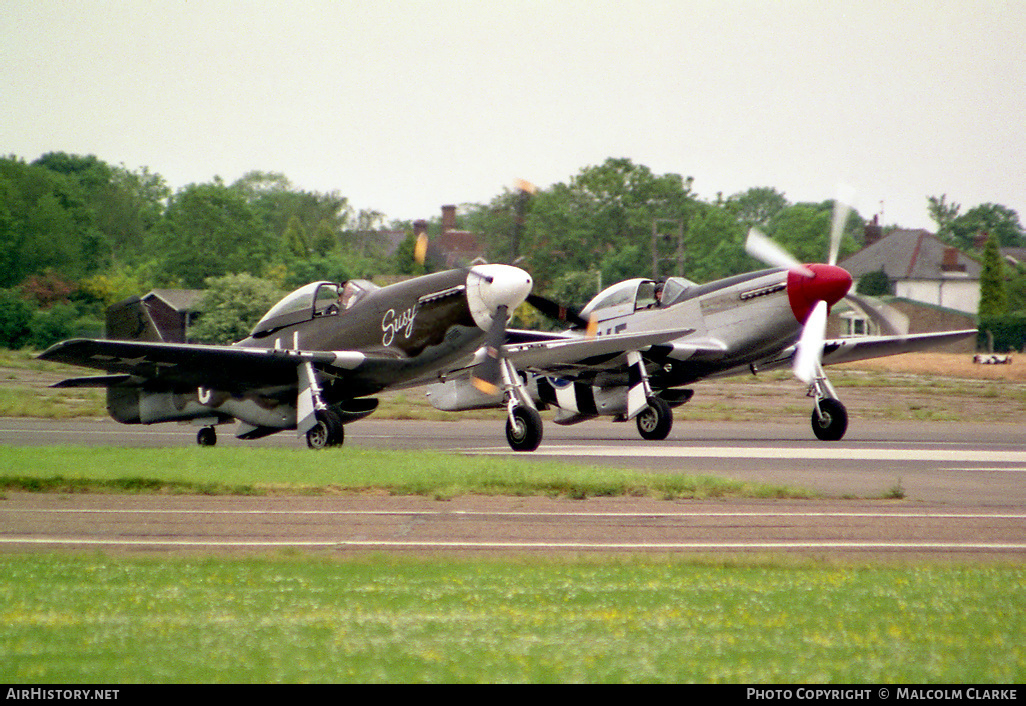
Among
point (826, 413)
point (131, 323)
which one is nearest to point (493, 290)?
point (131, 323)

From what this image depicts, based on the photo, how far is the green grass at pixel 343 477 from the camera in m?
12.2

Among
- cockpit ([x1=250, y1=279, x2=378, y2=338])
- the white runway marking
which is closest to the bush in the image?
cockpit ([x1=250, y1=279, x2=378, y2=338])

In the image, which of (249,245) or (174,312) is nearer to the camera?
(174,312)

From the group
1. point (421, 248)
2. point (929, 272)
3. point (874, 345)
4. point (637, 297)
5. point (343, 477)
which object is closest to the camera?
point (343, 477)

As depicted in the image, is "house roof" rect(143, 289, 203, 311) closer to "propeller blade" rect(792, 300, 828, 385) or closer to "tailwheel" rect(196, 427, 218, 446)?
"tailwheel" rect(196, 427, 218, 446)

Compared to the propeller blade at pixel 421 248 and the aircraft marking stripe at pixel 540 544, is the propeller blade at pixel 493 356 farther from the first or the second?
the aircraft marking stripe at pixel 540 544

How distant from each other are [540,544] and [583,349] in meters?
11.7

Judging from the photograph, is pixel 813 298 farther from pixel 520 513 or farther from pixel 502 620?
pixel 502 620

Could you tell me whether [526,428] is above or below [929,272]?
below

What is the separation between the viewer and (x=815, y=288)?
792 inches

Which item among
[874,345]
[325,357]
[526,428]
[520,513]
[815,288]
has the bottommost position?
[520,513]

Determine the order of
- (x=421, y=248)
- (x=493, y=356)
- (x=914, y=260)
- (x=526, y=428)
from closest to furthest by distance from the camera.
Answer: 1. (x=493, y=356)
2. (x=526, y=428)
3. (x=421, y=248)
4. (x=914, y=260)

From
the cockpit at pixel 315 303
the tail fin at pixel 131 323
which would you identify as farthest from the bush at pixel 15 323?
the cockpit at pixel 315 303

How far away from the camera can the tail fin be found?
19984 mm
